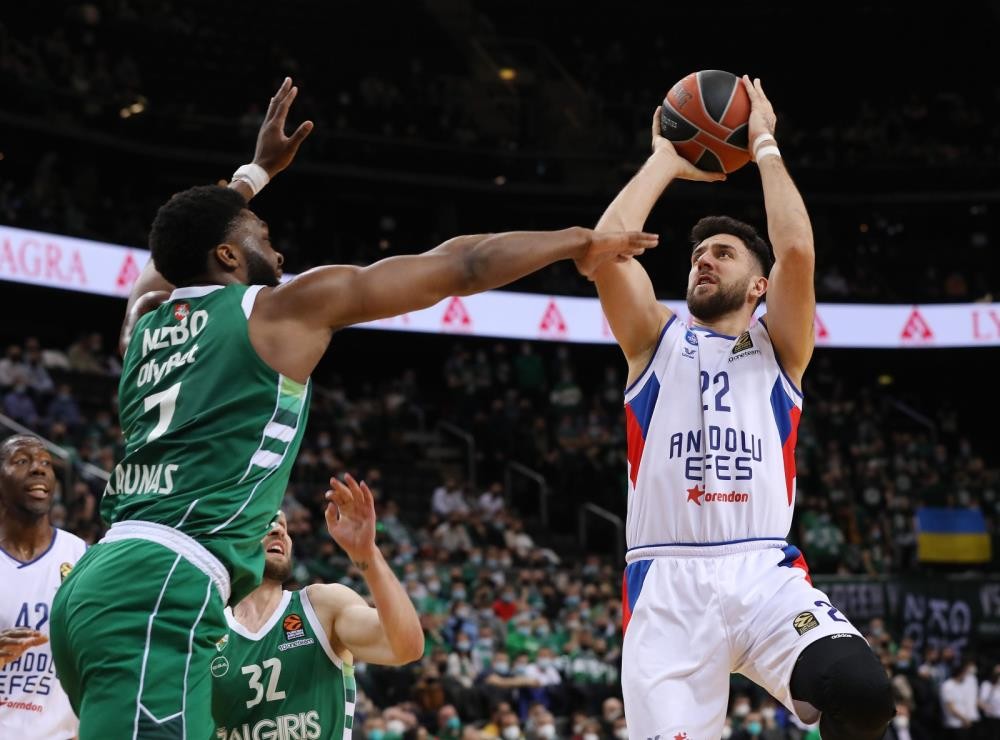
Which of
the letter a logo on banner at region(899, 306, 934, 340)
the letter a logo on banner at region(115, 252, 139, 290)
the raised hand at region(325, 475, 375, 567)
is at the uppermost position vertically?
the letter a logo on banner at region(899, 306, 934, 340)

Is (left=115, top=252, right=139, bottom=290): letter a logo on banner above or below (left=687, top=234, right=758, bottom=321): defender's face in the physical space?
above

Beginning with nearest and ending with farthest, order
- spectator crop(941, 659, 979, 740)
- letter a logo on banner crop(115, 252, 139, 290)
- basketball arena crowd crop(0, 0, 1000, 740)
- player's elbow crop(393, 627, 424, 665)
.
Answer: player's elbow crop(393, 627, 424, 665) < basketball arena crowd crop(0, 0, 1000, 740) < spectator crop(941, 659, 979, 740) < letter a logo on banner crop(115, 252, 139, 290)

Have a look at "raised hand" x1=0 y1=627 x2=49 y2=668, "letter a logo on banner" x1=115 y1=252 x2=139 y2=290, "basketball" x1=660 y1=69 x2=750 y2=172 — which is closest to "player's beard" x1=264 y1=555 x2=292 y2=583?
"raised hand" x1=0 y1=627 x2=49 y2=668

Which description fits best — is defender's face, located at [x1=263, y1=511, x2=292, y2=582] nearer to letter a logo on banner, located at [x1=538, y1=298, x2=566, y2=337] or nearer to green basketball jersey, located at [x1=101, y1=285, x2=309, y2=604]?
green basketball jersey, located at [x1=101, y1=285, x2=309, y2=604]

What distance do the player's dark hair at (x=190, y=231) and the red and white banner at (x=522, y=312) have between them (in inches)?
672

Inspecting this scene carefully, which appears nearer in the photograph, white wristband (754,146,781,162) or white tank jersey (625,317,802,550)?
white tank jersey (625,317,802,550)

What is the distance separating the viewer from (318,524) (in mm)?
17969

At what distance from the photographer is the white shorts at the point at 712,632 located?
186 inches

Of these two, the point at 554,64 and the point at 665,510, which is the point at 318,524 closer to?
the point at 665,510

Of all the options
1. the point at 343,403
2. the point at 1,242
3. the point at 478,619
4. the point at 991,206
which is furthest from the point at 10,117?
the point at 991,206

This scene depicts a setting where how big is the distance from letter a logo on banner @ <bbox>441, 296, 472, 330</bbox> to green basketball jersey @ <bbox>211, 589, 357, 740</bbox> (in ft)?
65.4

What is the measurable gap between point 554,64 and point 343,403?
40.1 ft

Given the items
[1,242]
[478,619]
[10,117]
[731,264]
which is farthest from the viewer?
[10,117]

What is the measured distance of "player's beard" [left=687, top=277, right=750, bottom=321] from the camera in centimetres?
545
